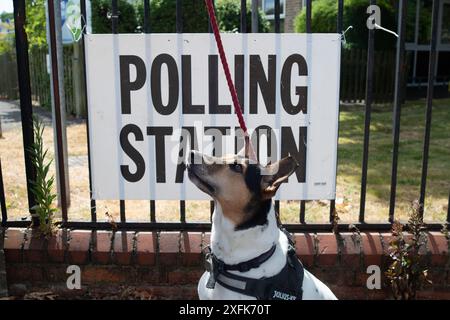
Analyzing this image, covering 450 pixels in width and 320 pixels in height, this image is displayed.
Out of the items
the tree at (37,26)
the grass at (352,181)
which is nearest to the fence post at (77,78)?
the grass at (352,181)

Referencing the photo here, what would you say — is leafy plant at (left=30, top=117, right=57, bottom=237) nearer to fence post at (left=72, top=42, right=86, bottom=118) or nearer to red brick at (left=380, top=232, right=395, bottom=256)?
red brick at (left=380, top=232, right=395, bottom=256)

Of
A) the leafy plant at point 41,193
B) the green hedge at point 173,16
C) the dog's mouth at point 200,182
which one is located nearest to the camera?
the dog's mouth at point 200,182

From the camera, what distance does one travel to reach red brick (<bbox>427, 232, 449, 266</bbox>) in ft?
10.8

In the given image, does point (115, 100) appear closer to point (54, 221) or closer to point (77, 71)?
point (54, 221)

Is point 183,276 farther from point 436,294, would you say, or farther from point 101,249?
point 436,294

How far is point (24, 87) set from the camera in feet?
10.9

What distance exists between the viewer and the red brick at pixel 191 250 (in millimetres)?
3312

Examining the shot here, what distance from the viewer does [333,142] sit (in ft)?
11.1

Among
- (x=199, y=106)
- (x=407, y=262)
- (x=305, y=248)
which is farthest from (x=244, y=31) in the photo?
(x=407, y=262)

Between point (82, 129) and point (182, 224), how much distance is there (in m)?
6.99

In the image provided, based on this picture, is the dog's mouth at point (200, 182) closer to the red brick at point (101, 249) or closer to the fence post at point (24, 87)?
the red brick at point (101, 249)
